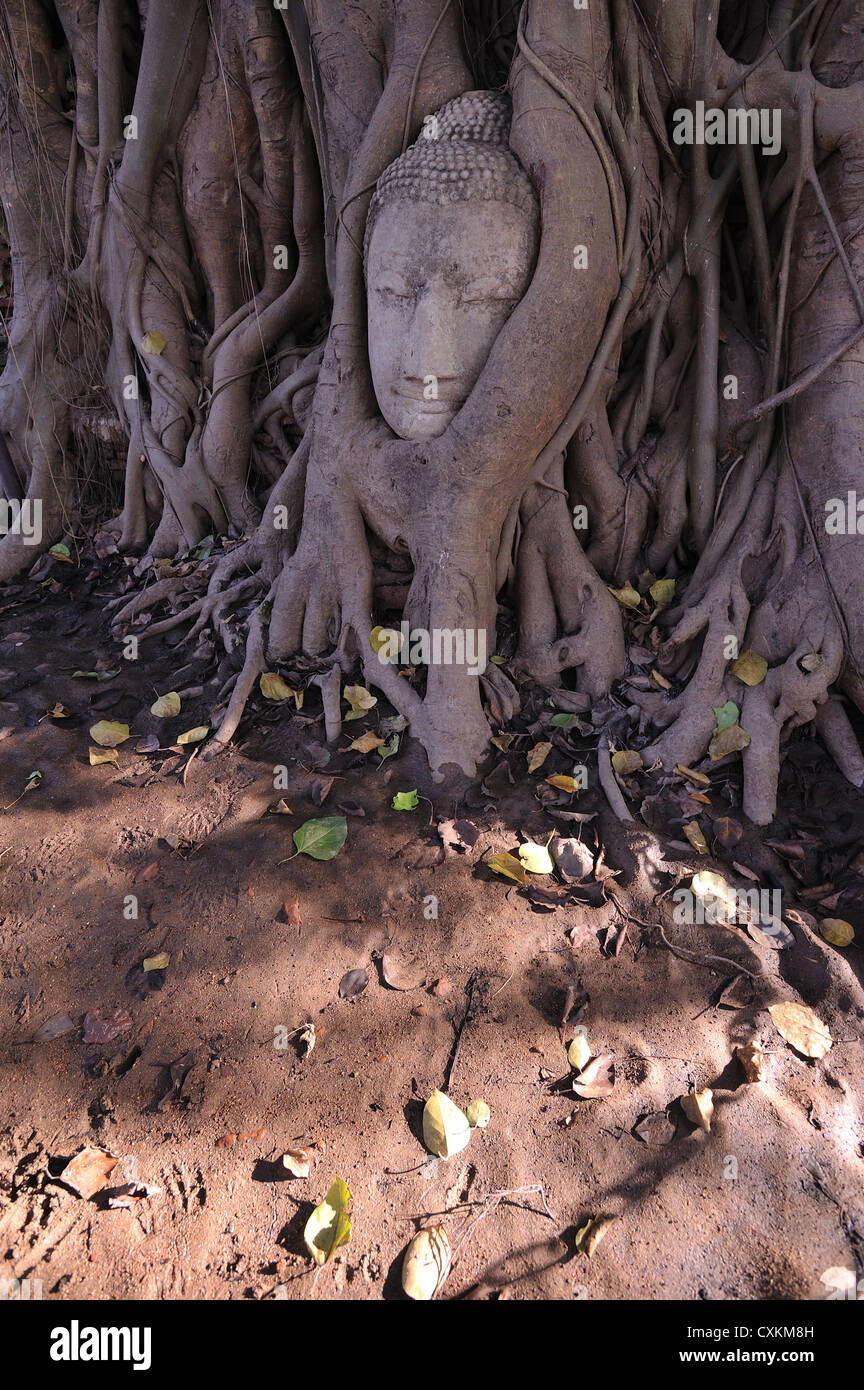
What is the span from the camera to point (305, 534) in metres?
3.16

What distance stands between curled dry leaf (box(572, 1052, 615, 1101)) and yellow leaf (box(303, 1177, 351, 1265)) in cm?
58

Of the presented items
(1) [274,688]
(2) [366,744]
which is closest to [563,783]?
(2) [366,744]

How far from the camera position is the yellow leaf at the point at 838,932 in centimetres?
215

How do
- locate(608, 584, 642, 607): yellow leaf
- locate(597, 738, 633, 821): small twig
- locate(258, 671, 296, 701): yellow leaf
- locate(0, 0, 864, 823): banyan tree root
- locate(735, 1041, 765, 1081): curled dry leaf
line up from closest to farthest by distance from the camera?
locate(735, 1041, 765, 1081): curled dry leaf < locate(597, 738, 633, 821): small twig < locate(0, 0, 864, 823): banyan tree root < locate(258, 671, 296, 701): yellow leaf < locate(608, 584, 642, 607): yellow leaf

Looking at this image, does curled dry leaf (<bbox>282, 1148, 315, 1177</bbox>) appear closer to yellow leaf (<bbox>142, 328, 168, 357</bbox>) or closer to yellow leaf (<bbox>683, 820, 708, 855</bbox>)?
yellow leaf (<bbox>683, 820, 708, 855</bbox>)

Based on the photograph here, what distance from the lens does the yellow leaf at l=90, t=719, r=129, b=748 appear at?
2.84 m

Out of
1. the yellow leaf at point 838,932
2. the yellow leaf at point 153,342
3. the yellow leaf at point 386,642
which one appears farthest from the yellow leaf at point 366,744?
the yellow leaf at point 153,342

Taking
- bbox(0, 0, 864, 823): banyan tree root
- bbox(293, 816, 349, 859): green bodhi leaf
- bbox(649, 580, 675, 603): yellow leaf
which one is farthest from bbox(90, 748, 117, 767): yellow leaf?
bbox(649, 580, 675, 603): yellow leaf

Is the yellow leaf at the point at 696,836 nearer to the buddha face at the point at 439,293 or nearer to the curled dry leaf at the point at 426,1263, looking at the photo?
the curled dry leaf at the point at 426,1263

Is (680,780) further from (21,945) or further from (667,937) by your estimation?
(21,945)

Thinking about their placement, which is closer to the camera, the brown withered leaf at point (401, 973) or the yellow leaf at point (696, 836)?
the brown withered leaf at point (401, 973)

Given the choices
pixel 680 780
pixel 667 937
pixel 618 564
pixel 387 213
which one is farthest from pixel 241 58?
pixel 667 937

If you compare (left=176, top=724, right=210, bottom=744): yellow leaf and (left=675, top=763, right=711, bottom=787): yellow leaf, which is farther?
(left=176, top=724, right=210, bottom=744): yellow leaf

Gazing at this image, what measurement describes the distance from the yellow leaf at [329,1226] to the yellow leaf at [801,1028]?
1133mm
